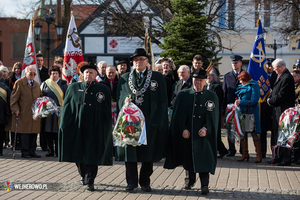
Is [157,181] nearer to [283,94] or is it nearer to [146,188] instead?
[146,188]

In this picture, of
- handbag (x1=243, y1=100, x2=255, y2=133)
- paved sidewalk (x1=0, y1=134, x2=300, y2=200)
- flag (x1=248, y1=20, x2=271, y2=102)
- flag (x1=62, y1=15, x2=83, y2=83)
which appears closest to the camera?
paved sidewalk (x1=0, y1=134, x2=300, y2=200)

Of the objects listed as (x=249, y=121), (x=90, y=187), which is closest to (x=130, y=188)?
(x=90, y=187)

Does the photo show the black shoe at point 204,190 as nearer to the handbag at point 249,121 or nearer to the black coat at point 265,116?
the handbag at point 249,121

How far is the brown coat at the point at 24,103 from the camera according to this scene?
38.1ft

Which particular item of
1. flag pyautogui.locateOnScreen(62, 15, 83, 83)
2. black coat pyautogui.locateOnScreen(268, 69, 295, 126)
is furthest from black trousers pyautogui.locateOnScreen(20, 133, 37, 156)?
black coat pyautogui.locateOnScreen(268, 69, 295, 126)

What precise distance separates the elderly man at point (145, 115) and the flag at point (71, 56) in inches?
267

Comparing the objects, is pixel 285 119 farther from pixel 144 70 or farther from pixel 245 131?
pixel 144 70

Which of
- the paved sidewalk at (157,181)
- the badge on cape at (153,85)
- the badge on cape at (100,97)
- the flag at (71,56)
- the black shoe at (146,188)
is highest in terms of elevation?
the flag at (71,56)

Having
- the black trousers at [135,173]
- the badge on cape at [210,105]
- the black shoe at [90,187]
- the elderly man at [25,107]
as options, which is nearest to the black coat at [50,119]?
the elderly man at [25,107]

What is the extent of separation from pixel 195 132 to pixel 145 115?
79 cm

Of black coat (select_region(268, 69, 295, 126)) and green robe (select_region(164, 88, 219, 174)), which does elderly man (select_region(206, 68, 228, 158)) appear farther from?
green robe (select_region(164, 88, 219, 174))

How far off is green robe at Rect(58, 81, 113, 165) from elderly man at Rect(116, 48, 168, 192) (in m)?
0.29

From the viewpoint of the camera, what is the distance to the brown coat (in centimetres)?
1161

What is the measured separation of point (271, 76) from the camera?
12750 mm
